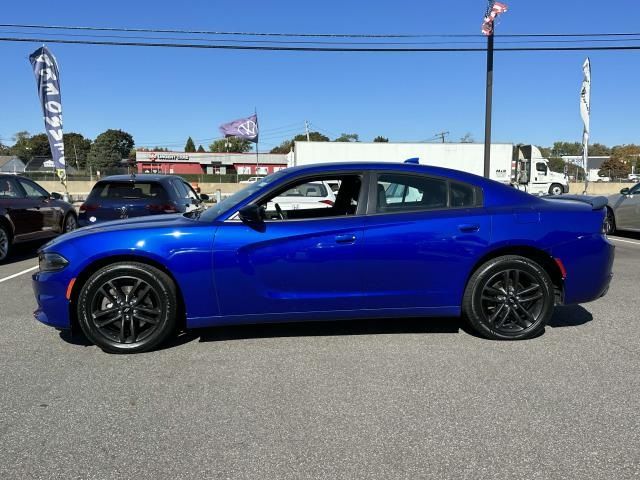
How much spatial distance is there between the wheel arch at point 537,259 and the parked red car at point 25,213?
8.16 metres

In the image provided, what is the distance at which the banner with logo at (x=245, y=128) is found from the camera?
41.0m

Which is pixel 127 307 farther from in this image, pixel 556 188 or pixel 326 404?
pixel 556 188

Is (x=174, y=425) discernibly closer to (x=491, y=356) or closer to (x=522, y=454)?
(x=522, y=454)

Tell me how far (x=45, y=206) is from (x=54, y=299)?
7.04 m

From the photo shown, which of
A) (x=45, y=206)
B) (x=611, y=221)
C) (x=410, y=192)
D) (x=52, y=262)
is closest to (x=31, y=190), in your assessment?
(x=45, y=206)

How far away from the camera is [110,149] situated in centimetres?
12244

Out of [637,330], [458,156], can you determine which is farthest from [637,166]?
[637,330]

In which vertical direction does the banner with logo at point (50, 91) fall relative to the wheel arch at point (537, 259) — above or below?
above

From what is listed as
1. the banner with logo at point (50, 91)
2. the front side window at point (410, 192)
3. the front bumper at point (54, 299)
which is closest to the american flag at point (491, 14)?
the front side window at point (410, 192)

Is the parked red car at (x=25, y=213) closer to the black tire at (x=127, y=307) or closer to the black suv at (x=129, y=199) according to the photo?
the black suv at (x=129, y=199)

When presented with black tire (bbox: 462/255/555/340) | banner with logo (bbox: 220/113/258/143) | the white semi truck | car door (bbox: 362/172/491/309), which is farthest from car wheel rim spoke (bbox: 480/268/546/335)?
banner with logo (bbox: 220/113/258/143)

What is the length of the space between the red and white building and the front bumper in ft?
235

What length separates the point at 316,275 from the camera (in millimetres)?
4102

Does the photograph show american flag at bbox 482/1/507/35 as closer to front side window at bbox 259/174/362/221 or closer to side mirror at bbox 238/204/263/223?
front side window at bbox 259/174/362/221
